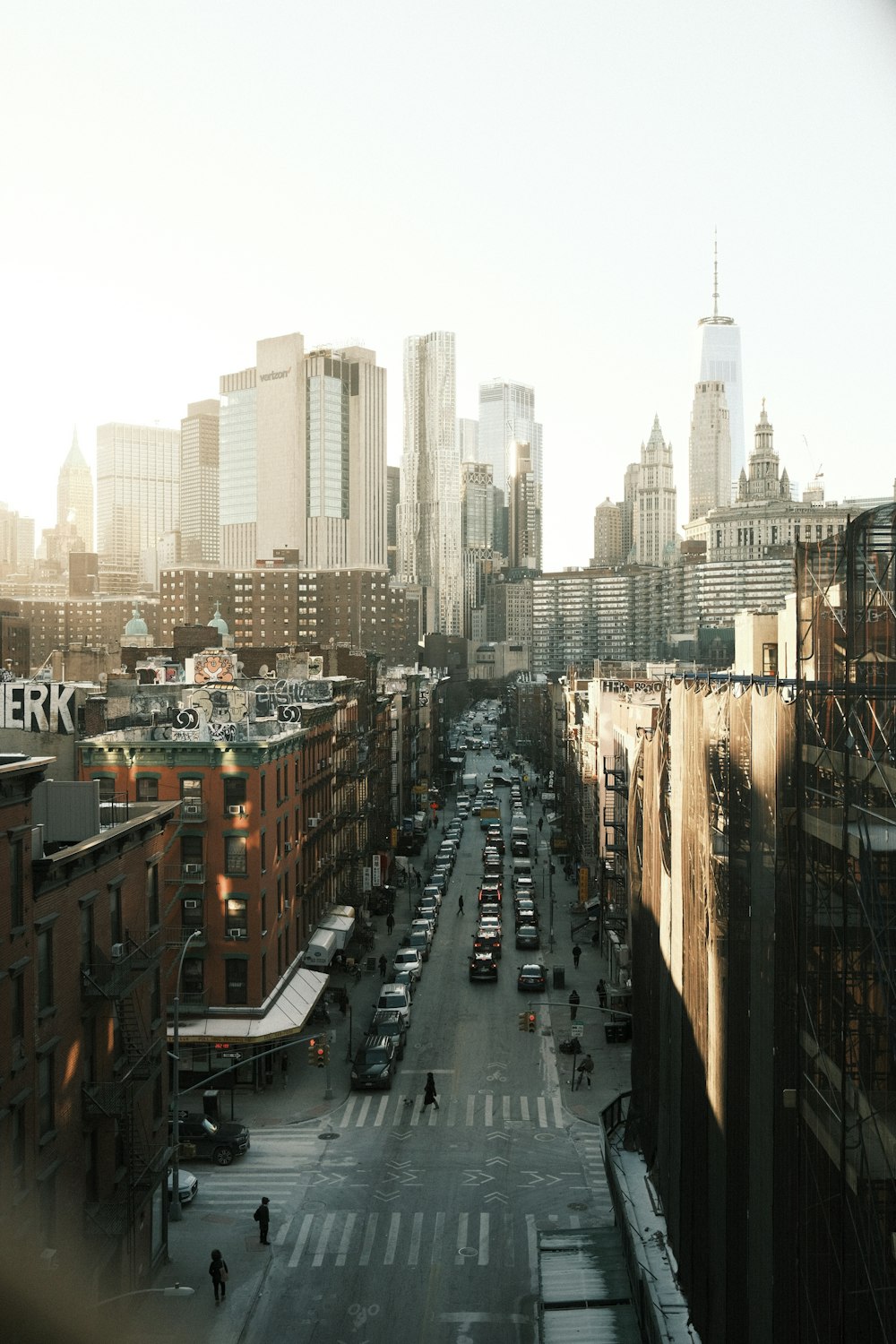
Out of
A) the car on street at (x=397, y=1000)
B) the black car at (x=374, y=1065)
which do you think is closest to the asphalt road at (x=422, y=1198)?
the black car at (x=374, y=1065)

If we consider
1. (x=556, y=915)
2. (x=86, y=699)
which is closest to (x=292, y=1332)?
(x=86, y=699)

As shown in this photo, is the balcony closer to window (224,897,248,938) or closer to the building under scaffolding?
window (224,897,248,938)

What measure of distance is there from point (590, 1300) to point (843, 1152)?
14003 millimetres

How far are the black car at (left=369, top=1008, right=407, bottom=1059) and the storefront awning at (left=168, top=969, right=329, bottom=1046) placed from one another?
9.40ft

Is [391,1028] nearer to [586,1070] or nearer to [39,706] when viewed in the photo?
[586,1070]

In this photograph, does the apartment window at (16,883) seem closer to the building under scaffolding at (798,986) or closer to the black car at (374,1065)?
the building under scaffolding at (798,986)

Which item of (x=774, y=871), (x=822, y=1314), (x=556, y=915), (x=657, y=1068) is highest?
(x=774, y=871)

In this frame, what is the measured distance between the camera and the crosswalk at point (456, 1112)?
3972cm

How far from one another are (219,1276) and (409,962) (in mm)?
32079

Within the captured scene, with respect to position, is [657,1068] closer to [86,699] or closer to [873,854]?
[873,854]

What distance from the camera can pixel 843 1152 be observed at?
42.8 feet

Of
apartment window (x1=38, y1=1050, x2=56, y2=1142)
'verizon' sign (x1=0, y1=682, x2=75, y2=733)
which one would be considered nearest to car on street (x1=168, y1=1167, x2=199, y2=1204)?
apartment window (x1=38, y1=1050, x2=56, y2=1142)

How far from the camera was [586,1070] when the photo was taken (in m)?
43.3

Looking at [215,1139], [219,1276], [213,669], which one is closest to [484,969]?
[213,669]
